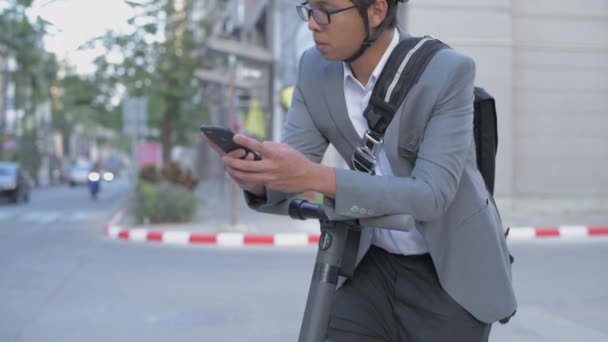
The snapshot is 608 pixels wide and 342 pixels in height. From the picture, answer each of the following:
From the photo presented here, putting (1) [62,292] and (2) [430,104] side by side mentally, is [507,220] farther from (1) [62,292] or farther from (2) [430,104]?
(2) [430,104]

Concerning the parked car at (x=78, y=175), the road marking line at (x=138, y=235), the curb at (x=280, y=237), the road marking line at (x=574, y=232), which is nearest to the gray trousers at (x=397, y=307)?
→ the curb at (x=280, y=237)

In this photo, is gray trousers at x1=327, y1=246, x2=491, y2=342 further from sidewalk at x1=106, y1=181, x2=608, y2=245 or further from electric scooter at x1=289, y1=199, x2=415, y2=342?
sidewalk at x1=106, y1=181, x2=608, y2=245

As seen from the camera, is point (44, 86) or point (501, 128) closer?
point (501, 128)

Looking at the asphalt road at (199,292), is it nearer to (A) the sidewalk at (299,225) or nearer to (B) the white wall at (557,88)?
(A) the sidewalk at (299,225)

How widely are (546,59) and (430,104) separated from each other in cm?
1628

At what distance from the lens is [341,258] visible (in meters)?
1.80

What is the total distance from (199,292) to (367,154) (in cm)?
599

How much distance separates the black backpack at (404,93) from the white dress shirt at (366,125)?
0.04 meters

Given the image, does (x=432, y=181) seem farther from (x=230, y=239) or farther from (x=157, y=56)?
(x=157, y=56)

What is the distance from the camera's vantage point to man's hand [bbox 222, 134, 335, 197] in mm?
1521

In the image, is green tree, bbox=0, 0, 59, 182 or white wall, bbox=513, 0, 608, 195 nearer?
white wall, bbox=513, 0, 608, 195

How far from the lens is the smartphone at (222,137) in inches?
59.6

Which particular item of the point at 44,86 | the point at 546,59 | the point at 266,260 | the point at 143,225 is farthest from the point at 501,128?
the point at 44,86

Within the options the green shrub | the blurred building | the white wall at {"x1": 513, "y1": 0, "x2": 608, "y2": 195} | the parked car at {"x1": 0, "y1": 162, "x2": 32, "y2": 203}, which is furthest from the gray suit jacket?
the parked car at {"x1": 0, "y1": 162, "x2": 32, "y2": 203}
